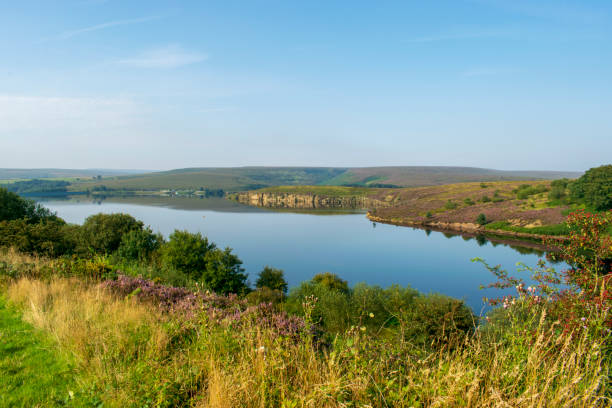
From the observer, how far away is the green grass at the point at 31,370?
3.43m

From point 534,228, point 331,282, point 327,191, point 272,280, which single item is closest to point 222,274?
point 272,280

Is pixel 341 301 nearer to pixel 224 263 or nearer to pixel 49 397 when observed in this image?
pixel 224 263

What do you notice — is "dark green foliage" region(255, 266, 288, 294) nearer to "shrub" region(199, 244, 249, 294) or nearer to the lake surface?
"shrub" region(199, 244, 249, 294)

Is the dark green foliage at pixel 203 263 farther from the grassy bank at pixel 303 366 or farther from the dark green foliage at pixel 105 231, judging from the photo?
the grassy bank at pixel 303 366

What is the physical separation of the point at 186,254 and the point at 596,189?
5909 centimetres

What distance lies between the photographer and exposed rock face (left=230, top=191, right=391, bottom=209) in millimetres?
116787

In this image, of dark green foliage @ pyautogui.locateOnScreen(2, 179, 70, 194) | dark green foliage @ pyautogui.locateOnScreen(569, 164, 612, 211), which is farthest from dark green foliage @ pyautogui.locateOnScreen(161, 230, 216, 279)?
dark green foliage @ pyautogui.locateOnScreen(2, 179, 70, 194)

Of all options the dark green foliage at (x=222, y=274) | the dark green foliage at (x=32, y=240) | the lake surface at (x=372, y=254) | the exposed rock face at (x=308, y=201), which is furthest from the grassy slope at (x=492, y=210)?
the dark green foliage at (x=32, y=240)

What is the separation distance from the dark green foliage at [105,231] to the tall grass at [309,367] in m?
17.0

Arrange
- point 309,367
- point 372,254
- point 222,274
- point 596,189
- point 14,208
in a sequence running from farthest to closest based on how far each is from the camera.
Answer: point 596,189 < point 372,254 < point 14,208 < point 222,274 < point 309,367

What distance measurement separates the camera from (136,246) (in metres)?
20.4

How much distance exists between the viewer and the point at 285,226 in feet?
218

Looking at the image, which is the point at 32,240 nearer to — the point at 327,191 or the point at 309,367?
the point at 309,367

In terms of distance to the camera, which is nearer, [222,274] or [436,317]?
[436,317]
